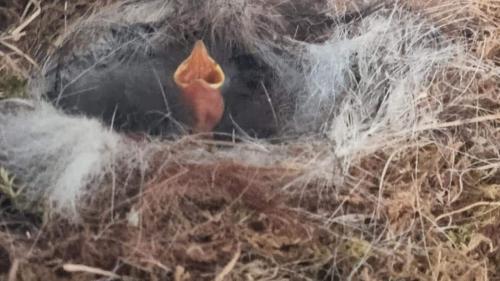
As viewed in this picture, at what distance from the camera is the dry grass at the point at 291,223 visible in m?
1.03

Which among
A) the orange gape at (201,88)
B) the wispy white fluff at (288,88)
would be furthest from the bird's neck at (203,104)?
the wispy white fluff at (288,88)

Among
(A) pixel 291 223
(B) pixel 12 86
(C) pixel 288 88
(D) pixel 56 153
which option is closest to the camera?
(A) pixel 291 223

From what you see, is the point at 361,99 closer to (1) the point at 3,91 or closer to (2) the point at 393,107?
(2) the point at 393,107

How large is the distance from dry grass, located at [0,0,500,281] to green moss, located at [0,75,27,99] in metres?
0.22

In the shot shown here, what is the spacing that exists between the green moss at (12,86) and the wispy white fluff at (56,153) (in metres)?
0.04

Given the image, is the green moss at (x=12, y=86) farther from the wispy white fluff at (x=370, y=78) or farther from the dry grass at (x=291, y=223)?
the wispy white fluff at (x=370, y=78)

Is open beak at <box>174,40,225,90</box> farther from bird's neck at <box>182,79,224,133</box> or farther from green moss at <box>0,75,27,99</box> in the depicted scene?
green moss at <box>0,75,27,99</box>

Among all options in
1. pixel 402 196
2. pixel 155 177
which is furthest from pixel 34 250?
pixel 402 196

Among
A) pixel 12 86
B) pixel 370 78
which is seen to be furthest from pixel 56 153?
pixel 370 78

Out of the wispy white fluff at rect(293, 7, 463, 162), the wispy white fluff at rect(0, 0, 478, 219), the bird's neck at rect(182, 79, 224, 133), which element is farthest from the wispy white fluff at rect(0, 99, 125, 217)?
the wispy white fluff at rect(293, 7, 463, 162)

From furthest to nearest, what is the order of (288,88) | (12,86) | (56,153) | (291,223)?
(288,88)
(12,86)
(56,153)
(291,223)

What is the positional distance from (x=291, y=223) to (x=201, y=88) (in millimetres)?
307

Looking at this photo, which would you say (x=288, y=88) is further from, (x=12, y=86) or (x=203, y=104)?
(x=12, y=86)

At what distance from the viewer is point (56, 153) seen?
3.84ft
